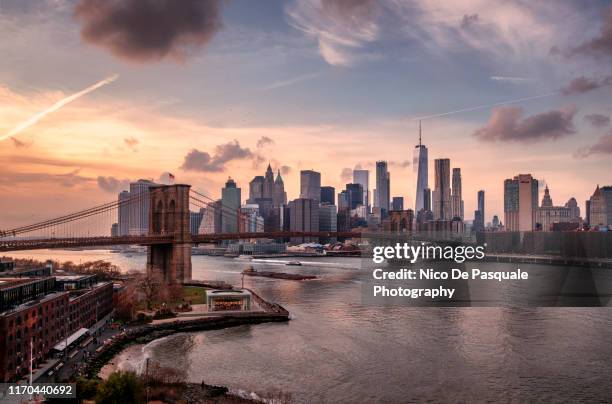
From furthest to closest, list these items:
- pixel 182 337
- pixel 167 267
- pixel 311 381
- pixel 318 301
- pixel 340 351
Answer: pixel 167 267
pixel 318 301
pixel 182 337
pixel 340 351
pixel 311 381

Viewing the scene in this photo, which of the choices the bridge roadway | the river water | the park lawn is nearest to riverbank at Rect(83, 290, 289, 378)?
the river water

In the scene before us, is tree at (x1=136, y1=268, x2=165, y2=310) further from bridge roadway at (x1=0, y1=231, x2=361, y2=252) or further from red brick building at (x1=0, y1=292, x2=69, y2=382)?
red brick building at (x1=0, y1=292, x2=69, y2=382)

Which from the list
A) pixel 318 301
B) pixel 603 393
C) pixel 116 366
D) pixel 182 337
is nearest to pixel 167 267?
pixel 318 301

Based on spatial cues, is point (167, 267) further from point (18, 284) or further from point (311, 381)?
point (311, 381)

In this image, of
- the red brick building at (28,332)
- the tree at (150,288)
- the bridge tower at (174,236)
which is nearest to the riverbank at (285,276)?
the bridge tower at (174,236)

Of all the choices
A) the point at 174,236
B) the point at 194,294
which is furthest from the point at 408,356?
the point at 174,236
